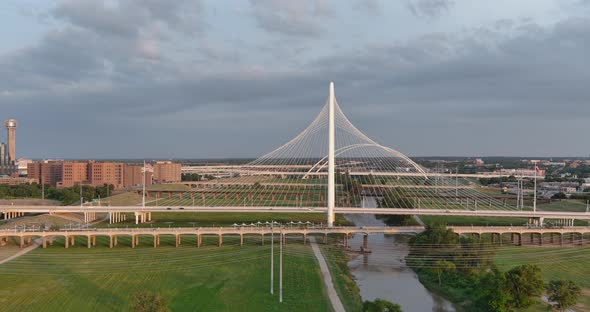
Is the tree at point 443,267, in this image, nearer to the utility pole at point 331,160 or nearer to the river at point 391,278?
the river at point 391,278

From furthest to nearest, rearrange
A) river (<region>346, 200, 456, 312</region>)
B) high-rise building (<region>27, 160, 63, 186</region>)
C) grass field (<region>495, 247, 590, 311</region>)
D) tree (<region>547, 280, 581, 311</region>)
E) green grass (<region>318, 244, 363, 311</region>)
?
high-rise building (<region>27, 160, 63, 186</region>), grass field (<region>495, 247, 590, 311</region>), river (<region>346, 200, 456, 312</region>), green grass (<region>318, 244, 363, 311</region>), tree (<region>547, 280, 581, 311</region>)

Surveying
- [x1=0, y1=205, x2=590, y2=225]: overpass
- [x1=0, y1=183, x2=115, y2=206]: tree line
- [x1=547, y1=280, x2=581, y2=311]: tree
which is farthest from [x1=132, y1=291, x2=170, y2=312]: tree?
[x1=0, y1=183, x2=115, y2=206]: tree line

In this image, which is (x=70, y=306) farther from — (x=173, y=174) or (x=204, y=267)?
(x=173, y=174)

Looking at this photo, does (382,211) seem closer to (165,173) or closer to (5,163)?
(165,173)

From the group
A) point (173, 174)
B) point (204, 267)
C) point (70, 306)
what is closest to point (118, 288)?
point (70, 306)

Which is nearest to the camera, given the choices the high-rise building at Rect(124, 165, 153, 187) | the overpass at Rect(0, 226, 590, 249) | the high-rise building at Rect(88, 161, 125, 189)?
the overpass at Rect(0, 226, 590, 249)

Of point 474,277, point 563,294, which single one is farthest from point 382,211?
point 563,294

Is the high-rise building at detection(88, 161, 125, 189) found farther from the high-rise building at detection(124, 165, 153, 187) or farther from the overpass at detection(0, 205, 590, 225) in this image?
the overpass at detection(0, 205, 590, 225)

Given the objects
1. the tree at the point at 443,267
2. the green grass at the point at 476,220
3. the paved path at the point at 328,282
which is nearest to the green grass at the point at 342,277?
the paved path at the point at 328,282
